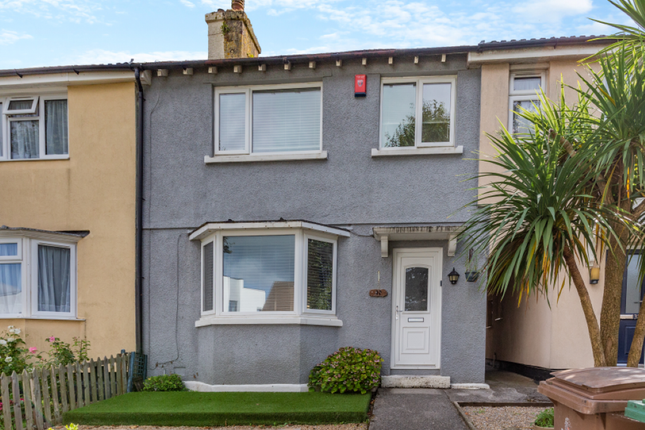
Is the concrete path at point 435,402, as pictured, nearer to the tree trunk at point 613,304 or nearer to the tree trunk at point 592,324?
the tree trunk at point 592,324

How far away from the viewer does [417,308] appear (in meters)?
7.56

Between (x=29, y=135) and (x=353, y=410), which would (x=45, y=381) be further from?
(x=29, y=135)

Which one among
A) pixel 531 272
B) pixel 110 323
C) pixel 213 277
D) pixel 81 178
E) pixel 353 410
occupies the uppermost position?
pixel 81 178

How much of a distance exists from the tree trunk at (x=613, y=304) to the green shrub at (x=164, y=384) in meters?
6.34

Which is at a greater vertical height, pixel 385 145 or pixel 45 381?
pixel 385 145

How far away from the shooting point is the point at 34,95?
8.59 m

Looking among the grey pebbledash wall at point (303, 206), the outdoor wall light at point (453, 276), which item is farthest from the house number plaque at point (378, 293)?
the outdoor wall light at point (453, 276)

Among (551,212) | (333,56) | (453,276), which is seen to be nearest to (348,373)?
(453,276)

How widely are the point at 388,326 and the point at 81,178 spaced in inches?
245

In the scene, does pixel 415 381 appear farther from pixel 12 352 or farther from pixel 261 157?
pixel 12 352

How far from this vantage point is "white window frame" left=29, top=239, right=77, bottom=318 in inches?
305

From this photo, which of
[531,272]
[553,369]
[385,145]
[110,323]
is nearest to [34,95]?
[110,323]

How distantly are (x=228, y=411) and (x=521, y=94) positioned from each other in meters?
6.75

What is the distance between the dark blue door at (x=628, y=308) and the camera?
7555 millimetres
